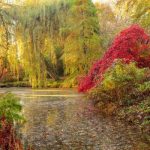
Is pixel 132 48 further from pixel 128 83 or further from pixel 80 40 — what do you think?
pixel 80 40

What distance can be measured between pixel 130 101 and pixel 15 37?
17.0 metres

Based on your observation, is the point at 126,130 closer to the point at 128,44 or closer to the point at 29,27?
the point at 128,44

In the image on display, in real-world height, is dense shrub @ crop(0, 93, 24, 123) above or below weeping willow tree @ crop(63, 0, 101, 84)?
below

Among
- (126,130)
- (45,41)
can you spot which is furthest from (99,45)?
(126,130)

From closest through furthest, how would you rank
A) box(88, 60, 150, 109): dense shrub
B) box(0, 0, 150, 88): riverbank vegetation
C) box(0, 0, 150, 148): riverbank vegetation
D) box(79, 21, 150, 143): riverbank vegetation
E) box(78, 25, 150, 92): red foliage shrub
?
1. box(79, 21, 150, 143): riverbank vegetation
2. box(88, 60, 150, 109): dense shrub
3. box(78, 25, 150, 92): red foliage shrub
4. box(0, 0, 150, 148): riverbank vegetation
5. box(0, 0, 150, 88): riverbank vegetation

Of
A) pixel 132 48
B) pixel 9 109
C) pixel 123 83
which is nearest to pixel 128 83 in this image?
pixel 123 83

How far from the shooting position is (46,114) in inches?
620

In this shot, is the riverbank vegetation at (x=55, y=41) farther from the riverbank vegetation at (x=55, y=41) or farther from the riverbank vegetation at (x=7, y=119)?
the riverbank vegetation at (x=7, y=119)

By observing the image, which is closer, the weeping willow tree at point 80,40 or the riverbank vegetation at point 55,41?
the riverbank vegetation at point 55,41

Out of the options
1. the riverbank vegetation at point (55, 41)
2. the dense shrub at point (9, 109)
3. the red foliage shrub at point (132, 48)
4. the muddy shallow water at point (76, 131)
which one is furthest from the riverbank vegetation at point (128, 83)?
the dense shrub at point (9, 109)

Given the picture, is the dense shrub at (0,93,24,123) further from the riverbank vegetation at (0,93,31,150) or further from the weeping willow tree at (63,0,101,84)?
the weeping willow tree at (63,0,101,84)

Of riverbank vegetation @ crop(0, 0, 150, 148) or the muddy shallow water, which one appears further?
riverbank vegetation @ crop(0, 0, 150, 148)

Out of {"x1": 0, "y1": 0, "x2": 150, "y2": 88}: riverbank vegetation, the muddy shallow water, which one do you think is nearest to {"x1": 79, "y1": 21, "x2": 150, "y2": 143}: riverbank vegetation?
the muddy shallow water

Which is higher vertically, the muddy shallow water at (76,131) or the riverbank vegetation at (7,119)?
the riverbank vegetation at (7,119)
